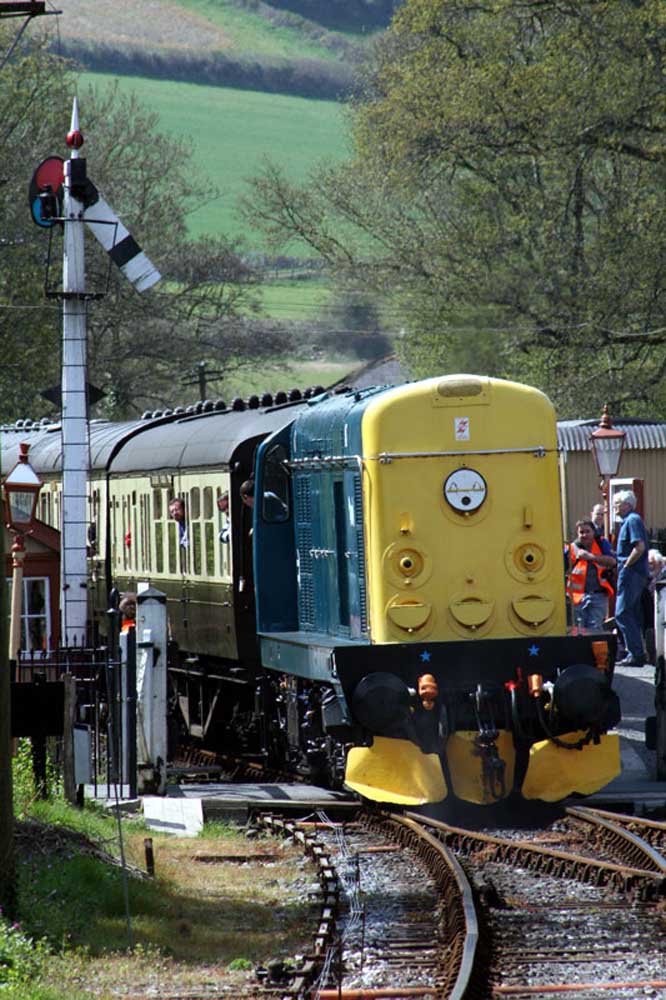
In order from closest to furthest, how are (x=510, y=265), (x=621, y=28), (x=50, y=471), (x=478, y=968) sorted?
1. (x=478, y=968)
2. (x=50, y=471)
3. (x=621, y=28)
4. (x=510, y=265)

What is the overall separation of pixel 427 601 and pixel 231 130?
80.1 meters

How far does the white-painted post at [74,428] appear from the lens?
1800 cm

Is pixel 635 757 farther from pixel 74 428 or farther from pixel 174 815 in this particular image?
pixel 74 428

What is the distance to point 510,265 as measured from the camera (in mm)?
38500

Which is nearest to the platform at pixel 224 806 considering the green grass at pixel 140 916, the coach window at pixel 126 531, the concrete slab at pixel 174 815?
the concrete slab at pixel 174 815

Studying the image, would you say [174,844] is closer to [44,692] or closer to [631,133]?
[44,692]

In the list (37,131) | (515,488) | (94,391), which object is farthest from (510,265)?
(515,488)

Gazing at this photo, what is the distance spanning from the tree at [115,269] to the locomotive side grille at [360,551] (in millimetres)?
26554

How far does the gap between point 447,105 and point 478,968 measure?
1185 inches

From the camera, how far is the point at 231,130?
295 feet

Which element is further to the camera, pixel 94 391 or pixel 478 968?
pixel 94 391

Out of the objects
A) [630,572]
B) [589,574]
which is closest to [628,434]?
[630,572]

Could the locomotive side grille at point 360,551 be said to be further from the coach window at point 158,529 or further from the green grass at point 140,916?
the coach window at point 158,529

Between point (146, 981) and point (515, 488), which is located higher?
point (515, 488)
